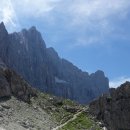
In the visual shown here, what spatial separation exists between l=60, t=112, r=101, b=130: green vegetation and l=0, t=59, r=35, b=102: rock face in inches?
538

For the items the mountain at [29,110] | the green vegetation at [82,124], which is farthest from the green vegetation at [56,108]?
the green vegetation at [82,124]

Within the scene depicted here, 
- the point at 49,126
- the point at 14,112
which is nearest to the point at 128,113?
the point at 49,126

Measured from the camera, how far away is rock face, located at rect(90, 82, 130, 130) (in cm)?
10581

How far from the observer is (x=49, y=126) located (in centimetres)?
9538

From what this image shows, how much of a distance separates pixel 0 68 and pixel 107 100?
29.1 m

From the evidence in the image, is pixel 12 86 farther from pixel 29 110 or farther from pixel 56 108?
pixel 56 108

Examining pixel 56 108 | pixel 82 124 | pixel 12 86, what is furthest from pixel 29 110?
pixel 56 108

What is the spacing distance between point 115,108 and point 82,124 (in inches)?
444

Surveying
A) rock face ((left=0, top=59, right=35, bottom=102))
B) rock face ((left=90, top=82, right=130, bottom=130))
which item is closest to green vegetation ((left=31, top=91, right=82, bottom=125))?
rock face ((left=0, top=59, right=35, bottom=102))

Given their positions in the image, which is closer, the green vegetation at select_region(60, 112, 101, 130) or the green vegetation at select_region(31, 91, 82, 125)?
the green vegetation at select_region(60, 112, 101, 130)

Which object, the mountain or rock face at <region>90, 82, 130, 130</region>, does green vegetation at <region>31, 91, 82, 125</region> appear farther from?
rock face at <region>90, 82, 130, 130</region>

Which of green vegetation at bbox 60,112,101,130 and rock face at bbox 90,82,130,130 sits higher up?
rock face at bbox 90,82,130,130

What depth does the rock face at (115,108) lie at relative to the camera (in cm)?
10581

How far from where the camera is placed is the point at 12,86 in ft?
363
